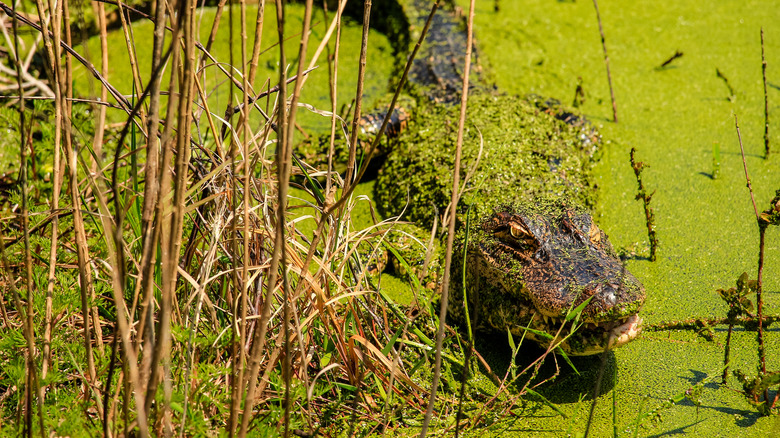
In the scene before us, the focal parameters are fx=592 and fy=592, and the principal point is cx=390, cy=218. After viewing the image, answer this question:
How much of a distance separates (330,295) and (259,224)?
0.37 metres

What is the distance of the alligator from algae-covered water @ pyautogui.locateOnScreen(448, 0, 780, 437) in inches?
10.8

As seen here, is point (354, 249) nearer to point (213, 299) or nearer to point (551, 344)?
point (213, 299)

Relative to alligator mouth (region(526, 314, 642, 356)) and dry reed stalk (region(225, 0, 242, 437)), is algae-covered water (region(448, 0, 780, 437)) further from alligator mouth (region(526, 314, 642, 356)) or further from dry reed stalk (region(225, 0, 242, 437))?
dry reed stalk (region(225, 0, 242, 437))

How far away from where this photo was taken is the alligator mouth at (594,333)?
2002 mm

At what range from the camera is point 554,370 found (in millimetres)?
2334

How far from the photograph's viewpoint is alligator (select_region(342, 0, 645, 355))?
2037mm

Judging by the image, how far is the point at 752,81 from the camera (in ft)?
13.5

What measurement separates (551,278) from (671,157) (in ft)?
6.35

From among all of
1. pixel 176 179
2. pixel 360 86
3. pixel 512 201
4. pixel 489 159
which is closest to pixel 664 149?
pixel 489 159

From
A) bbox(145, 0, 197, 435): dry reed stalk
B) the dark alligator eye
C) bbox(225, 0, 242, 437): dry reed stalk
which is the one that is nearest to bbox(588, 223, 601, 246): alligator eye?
the dark alligator eye

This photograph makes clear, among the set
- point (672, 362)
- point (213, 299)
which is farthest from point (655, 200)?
point (213, 299)

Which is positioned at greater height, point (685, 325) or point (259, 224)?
point (259, 224)

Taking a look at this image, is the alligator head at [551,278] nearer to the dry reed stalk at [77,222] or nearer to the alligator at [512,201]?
the alligator at [512,201]

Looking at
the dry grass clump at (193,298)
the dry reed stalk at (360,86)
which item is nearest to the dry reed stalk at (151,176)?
the dry grass clump at (193,298)
